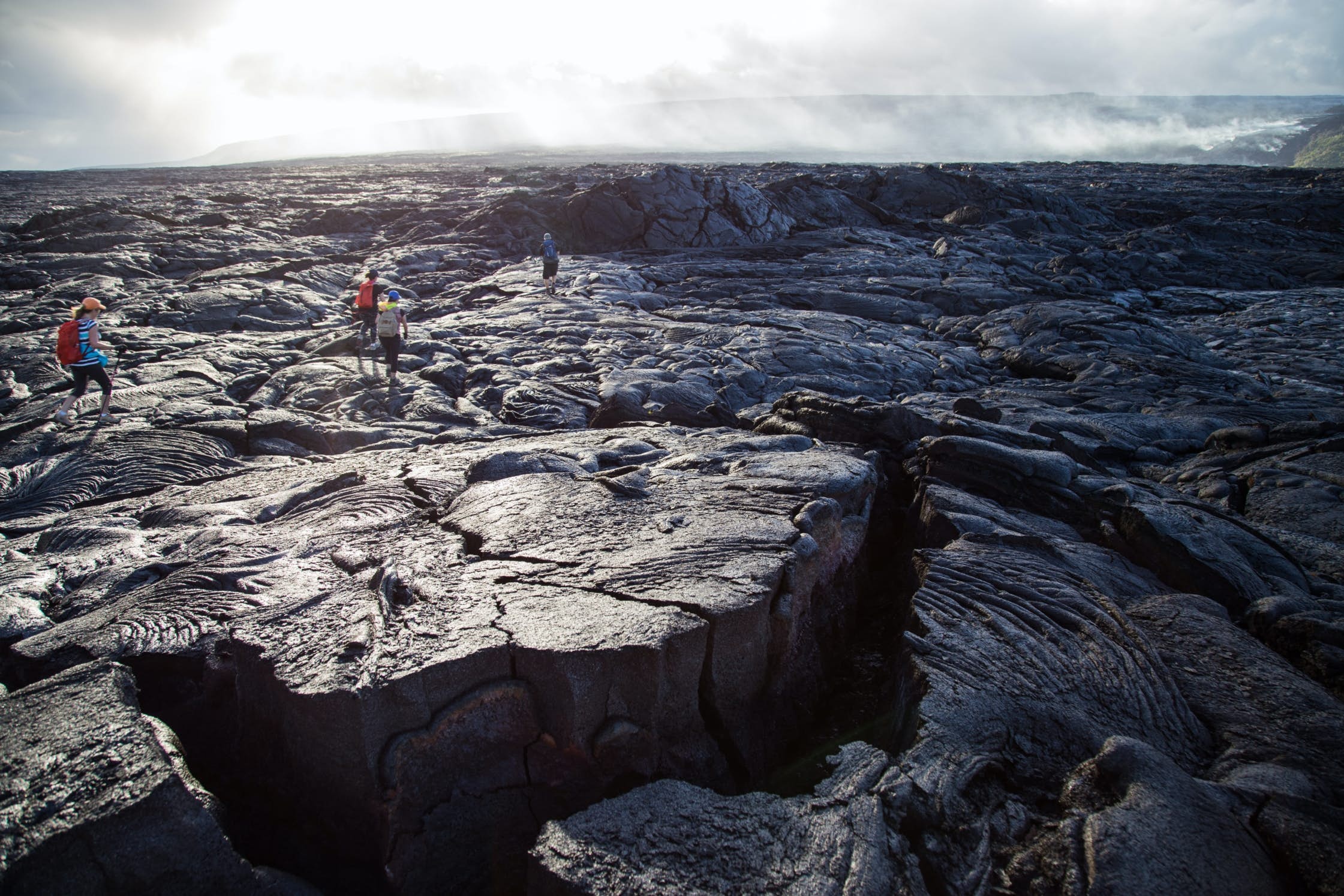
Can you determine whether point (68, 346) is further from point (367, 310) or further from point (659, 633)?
point (659, 633)

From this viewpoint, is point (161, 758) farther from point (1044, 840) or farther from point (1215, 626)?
point (1215, 626)

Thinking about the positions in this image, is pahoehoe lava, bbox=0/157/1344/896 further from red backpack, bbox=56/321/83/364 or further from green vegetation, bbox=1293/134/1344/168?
green vegetation, bbox=1293/134/1344/168

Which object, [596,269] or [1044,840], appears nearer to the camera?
[1044,840]

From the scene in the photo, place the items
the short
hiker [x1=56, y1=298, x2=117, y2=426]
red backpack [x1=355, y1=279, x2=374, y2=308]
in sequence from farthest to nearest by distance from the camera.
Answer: red backpack [x1=355, y1=279, x2=374, y2=308] → the short → hiker [x1=56, y1=298, x2=117, y2=426]

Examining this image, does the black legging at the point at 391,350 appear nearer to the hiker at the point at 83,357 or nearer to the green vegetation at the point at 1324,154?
the hiker at the point at 83,357

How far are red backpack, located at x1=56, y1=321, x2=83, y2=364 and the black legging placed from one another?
3427 millimetres

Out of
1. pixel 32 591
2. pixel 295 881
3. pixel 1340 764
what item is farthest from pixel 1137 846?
pixel 32 591

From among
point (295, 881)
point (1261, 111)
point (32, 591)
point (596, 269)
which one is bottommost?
point (295, 881)

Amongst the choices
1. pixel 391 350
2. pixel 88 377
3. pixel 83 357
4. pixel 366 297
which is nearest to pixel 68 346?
pixel 83 357

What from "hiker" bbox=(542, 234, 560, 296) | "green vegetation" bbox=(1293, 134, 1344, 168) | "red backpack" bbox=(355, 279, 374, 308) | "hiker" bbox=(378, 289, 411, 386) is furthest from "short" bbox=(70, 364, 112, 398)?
"green vegetation" bbox=(1293, 134, 1344, 168)

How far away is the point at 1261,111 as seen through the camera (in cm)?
10344

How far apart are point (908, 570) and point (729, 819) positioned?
2689 mm

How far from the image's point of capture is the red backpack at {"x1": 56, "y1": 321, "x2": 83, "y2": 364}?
309 inches

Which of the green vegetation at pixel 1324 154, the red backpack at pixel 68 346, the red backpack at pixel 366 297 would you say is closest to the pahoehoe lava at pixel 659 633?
the red backpack at pixel 68 346
